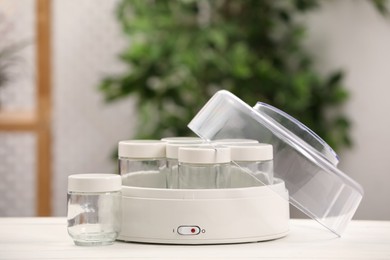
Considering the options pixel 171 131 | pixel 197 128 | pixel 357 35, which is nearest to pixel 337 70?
pixel 357 35

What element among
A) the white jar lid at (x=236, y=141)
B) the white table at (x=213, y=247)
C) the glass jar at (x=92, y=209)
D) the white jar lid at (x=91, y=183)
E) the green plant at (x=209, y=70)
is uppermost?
the green plant at (x=209, y=70)

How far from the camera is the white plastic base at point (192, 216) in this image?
4.35ft

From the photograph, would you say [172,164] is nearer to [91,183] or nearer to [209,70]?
[91,183]

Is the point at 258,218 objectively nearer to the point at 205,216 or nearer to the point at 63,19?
the point at 205,216

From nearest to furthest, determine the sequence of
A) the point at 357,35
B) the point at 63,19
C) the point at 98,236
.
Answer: the point at 98,236 → the point at 357,35 → the point at 63,19

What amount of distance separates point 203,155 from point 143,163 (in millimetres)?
149

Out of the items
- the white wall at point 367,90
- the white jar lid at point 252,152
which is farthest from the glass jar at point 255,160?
the white wall at point 367,90

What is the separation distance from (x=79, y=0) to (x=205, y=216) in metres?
2.81

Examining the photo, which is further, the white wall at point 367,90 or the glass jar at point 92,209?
the white wall at point 367,90

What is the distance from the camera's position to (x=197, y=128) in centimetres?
137

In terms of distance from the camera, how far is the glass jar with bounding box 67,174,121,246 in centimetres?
129

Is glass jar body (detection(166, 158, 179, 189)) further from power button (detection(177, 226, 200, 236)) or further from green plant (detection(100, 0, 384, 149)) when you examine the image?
green plant (detection(100, 0, 384, 149))

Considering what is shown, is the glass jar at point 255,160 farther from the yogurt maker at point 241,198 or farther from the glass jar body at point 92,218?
the glass jar body at point 92,218

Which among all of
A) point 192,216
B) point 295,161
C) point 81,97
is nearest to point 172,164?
point 192,216
